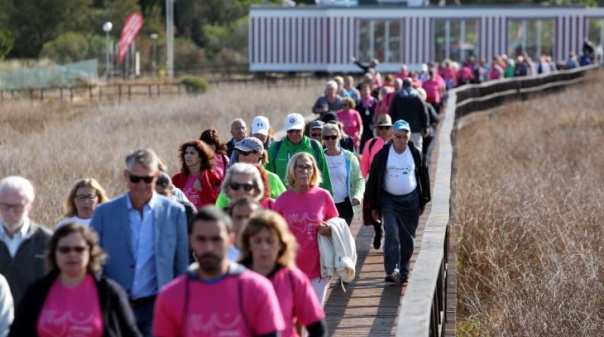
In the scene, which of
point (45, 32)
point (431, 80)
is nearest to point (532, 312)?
point (431, 80)

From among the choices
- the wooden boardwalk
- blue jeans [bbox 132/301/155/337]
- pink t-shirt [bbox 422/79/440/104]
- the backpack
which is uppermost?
the backpack

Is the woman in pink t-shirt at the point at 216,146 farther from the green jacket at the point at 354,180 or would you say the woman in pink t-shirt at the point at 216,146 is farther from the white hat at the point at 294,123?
the green jacket at the point at 354,180

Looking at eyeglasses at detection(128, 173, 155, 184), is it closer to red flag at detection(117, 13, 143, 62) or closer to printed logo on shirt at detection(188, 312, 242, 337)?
printed logo on shirt at detection(188, 312, 242, 337)

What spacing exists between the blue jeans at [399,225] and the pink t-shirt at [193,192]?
200cm

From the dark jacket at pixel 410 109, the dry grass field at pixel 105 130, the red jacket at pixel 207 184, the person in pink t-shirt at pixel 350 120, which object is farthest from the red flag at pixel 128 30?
the red jacket at pixel 207 184

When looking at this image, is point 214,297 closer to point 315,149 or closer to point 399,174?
point 315,149

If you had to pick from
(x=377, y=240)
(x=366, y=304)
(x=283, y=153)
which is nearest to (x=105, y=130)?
(x=377, y=240)

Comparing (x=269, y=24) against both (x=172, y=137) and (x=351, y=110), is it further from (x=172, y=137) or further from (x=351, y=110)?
(x=351, y=110)

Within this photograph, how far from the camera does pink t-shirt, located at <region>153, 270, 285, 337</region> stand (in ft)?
18.4

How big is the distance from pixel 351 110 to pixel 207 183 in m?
7.58

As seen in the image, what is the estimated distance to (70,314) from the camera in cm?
609

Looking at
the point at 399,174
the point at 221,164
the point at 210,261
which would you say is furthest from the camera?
the point at 399,174

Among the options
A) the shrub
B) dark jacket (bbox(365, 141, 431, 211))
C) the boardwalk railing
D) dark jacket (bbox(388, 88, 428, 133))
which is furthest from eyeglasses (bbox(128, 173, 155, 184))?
the shrub

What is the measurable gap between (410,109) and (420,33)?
137 ft
